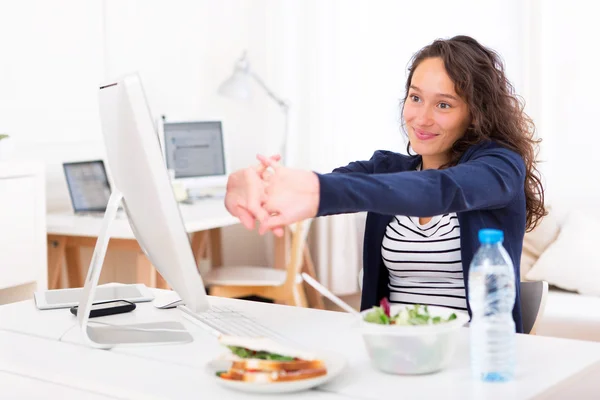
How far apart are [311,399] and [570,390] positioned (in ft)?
1.31

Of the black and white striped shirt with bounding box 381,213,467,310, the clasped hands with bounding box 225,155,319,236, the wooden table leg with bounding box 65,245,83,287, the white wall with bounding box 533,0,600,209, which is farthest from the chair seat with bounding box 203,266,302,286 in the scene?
the clasped hands with bounding box 225,155,319,236

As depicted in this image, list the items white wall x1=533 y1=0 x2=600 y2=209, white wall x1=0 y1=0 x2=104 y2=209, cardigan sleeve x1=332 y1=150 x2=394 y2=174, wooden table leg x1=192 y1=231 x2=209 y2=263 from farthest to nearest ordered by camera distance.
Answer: wooden table leg x1=192 y1=231 x2=209 y2=263, white wall x1=533 y1=0 x2=600 y2=209, white wall x1=0 y1=0 x2=104 y2=209, cardigan sleeve x1=332 y1=150 x2=394 y2=174

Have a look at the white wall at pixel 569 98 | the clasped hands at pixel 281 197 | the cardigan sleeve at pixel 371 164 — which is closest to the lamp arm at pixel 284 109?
the white wall at pixel 569 98

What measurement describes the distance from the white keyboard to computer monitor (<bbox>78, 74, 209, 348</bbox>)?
70 millimetres

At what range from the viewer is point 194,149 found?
14.7ft

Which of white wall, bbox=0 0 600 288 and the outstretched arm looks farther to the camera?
white wall, bbox=0 0 600 288

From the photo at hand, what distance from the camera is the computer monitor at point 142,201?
133 centimetres

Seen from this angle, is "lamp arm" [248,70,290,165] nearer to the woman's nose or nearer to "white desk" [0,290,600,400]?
the woman's nose

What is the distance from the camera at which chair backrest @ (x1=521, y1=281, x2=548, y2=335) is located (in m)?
1.92

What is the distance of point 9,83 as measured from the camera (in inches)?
149

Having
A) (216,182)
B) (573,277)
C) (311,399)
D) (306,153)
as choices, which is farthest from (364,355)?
(306,153)

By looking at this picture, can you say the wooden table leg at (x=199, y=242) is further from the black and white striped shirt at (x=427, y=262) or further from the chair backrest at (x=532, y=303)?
the chair backrest at (x=532, y=303)

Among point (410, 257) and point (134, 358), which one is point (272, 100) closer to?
point (410, 257)

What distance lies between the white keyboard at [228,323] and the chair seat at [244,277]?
2.16 meters
